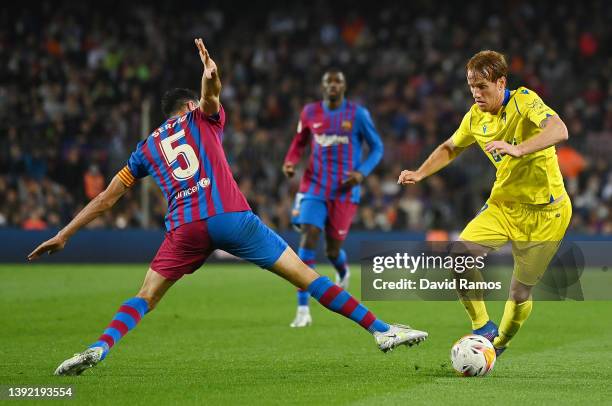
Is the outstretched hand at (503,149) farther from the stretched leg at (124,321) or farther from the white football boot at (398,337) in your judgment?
the stretched leg at (124,321)

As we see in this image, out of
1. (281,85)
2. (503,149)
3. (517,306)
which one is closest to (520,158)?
(503,149)

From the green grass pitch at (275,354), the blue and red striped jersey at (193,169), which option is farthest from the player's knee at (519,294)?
the blue and red striped jersey at (193,169)

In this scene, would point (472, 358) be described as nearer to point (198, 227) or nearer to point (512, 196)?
point (512, 196)

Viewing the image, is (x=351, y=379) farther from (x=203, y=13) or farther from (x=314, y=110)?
(x=203, y=13)

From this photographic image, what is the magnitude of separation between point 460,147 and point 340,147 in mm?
4067

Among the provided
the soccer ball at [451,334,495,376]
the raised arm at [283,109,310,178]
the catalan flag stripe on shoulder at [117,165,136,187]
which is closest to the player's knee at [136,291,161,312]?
the catalan flag stripe on shoulder at [117,165,136,187]

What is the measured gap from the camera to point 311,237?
38.7ft

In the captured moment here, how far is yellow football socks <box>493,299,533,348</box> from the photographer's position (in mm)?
7945

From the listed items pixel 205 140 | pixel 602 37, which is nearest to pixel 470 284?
pixel 205 140

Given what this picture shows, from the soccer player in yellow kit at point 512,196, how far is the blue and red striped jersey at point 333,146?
159 inches

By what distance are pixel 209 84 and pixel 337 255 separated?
6.06 meters

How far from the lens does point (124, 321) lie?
741 cm

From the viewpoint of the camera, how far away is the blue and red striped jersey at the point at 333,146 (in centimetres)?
1210

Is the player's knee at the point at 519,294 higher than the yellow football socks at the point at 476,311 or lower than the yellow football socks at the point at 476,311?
higher
